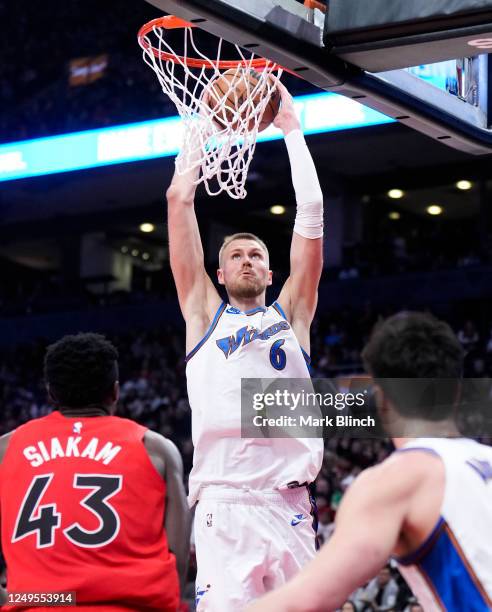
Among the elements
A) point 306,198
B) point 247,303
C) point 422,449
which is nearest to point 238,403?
point 247,303

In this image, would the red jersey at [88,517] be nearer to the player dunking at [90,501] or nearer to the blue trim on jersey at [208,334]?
the player dunking at [90,501]

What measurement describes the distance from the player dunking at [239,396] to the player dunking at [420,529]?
190 centimetres

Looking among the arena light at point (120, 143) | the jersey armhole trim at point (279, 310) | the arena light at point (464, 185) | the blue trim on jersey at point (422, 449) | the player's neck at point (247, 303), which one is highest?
the arena light at point (120, 143)

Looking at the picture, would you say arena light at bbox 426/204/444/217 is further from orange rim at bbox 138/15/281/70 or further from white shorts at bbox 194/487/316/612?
white shorts at bbox 194/487/316/612

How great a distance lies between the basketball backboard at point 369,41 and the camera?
3336mm

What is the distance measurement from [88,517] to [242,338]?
4.87 feet

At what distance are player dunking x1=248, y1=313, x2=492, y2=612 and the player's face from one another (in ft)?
7.51

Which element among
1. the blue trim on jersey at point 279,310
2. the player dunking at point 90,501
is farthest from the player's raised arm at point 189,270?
the player dunking at point 90,501

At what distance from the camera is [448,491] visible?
6.56ft

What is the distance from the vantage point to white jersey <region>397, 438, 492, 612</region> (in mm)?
1983

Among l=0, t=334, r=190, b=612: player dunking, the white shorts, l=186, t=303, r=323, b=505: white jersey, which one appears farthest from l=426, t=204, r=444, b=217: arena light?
l=0, t=334, r=190, b=612: player dunking

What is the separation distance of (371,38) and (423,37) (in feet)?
0.61

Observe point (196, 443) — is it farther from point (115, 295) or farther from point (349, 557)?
point (115, 295)

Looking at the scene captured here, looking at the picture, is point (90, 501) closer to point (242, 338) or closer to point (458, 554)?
point (458, 554)
